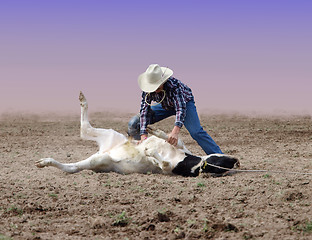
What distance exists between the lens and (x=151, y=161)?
240 inches

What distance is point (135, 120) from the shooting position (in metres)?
6.84

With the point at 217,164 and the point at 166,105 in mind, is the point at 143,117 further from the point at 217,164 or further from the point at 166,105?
the point at 217,164

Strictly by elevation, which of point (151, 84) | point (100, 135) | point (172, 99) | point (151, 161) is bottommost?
point (151, 161)

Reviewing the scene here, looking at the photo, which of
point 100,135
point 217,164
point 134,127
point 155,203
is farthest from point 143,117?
point 155,203

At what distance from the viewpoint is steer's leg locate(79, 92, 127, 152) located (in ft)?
20.9

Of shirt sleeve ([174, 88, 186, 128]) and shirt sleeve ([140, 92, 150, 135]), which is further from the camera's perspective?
shirt sleeve ([140, 92, 150, 135])

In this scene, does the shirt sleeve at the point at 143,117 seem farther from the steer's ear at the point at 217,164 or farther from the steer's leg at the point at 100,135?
the steer's ear at the point at 217,164

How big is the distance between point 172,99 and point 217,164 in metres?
1.16

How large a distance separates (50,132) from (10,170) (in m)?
5.57

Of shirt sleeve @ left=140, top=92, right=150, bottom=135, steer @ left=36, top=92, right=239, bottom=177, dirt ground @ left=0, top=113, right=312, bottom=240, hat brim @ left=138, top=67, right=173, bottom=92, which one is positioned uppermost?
hat brim @ left=138, top=67, right=173, bottom=92

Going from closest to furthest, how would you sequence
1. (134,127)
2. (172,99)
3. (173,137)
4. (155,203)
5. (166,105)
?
(155,203), (173,137), (172,99), (166,105), (134,127)

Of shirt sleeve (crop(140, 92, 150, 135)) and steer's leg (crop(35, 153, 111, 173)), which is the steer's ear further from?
steer's leg (crop(35, 153, 111, 173))

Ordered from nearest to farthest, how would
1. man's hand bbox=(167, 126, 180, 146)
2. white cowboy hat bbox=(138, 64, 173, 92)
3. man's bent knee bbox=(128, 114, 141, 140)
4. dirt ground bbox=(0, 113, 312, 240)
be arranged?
dirt ground bbox=(0, 113, 312, 240)
man's hand bbox=(167, 126, 180, 146)
white cowboy hat bbox=(138, 64, 173, 92)
man's bent knee bbox=(128, 114, 141, 140)

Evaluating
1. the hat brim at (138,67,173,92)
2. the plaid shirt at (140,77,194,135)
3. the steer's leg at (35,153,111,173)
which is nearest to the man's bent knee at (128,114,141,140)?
the plaid shirt at (140,77,194,135)
